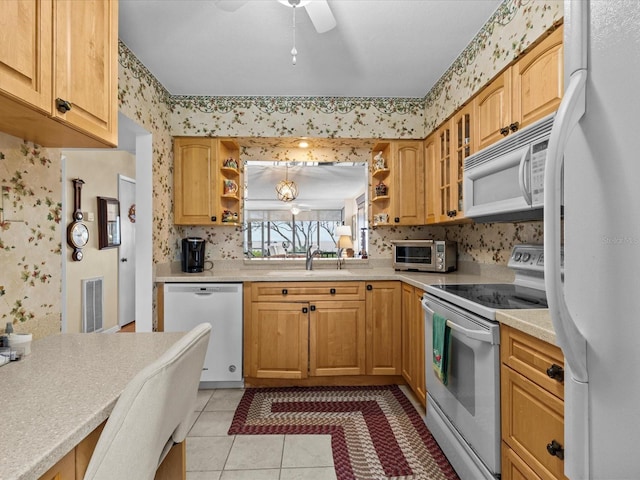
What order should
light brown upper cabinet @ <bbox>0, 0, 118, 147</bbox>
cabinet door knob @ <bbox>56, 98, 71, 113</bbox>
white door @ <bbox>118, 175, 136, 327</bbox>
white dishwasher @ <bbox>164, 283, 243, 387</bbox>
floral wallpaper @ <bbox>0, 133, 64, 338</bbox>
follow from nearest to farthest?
light brown upper cabinet @ <bbox>0, 0, 118, 147</bbox>, cabinet door knob @ <bbox>56, 98, 71, 113</bbox>, floral wallpaper @ <bbox>0, 133, 64, 338</bbox>, white dishwasher @ <bbox>164, 283, 243, 387</bbox>, white door @ <bbox>118, 175, 136, 327</bbox>

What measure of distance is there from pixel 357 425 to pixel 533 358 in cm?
144

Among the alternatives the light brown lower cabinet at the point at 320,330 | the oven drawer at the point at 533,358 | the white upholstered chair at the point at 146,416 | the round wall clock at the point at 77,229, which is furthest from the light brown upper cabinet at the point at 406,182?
the round wall clock at the point at 77,229

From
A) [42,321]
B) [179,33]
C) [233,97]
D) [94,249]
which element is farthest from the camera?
[94,249]

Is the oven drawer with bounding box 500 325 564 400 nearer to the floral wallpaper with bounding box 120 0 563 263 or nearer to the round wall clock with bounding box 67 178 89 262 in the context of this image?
the floral wallpaper with bounding box 120 0 563 263

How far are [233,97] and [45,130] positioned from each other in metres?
2.31

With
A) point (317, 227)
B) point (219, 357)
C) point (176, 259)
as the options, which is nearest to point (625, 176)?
point (219, 357)

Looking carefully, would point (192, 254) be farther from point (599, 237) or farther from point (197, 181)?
point (599, 237)

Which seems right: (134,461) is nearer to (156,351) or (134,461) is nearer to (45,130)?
(156,351)

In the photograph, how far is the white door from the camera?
15.9 ft

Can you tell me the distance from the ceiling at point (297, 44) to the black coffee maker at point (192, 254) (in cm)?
133

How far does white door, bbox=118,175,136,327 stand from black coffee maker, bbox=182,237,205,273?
214 cm

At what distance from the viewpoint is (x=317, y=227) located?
3662 millimetres

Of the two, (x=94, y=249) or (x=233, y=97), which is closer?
(x=233, y=97)

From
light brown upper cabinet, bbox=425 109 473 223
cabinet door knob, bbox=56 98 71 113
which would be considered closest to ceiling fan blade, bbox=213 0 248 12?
cabinet door knob, bbox=56 98 71 113
